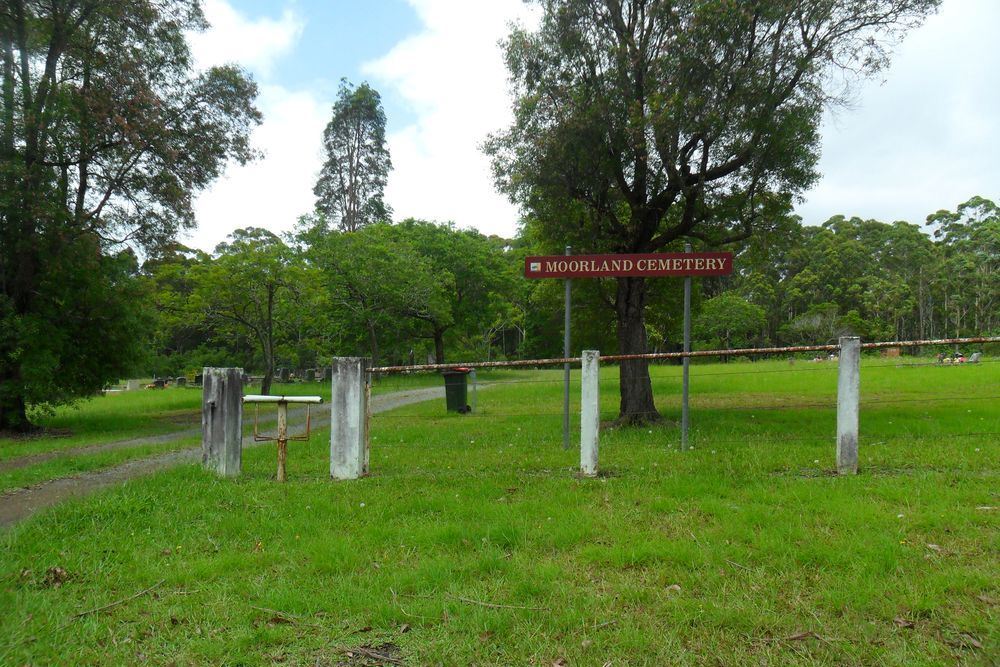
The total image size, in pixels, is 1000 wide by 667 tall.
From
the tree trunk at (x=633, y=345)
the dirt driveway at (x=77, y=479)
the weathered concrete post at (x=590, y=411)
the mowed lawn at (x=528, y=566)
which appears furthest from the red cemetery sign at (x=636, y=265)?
the dirt driveway at (x=77, y=479)

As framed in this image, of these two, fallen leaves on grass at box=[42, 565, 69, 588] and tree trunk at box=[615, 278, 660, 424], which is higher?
tree trunk at box=[615, 278, 660, 424]

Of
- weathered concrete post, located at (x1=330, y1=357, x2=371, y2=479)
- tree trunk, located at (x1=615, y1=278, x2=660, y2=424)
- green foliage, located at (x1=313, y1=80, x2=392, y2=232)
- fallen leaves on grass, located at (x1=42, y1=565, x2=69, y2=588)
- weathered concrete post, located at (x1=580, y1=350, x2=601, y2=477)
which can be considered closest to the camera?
fallen leaves on grass, located at (x1=42, y1=565, x2=69, y2=588)

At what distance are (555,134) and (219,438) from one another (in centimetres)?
705

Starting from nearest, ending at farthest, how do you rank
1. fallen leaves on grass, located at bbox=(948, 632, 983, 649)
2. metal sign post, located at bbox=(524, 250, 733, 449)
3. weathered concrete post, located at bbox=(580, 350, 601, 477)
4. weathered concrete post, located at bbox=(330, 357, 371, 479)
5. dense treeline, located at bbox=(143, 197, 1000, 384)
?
1. fallen leaves on grass, located at bbox=(948, 632, 983, 649)
2. weathered concrete post, located at bbox=(580, 350, 601, 477)
3. weathered concrete post, located at bbox=(330, 357, 371, 479)
4. metal sign post, located at bbox=(524, 250, 733, 449)
5. dense treeline, located at bbox=(143, 197, 1000, 384)

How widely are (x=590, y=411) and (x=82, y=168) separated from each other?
12.8 m

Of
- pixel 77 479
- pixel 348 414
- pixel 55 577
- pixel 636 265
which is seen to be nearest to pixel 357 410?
pixel 348 414

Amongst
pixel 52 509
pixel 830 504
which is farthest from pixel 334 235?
pixel 830 504

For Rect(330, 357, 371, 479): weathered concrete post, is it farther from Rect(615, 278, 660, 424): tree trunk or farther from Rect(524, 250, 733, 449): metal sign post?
Rect(615, 278, 660, 424): tree trunk

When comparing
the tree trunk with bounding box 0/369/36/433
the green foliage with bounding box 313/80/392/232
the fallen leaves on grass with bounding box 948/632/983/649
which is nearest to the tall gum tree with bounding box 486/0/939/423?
the fallen leaves on grass with bounding box 948/632/983/649

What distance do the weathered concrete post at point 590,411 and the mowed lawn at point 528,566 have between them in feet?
0.73

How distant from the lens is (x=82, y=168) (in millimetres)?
13070

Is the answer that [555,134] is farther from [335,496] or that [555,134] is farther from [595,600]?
[595,600]

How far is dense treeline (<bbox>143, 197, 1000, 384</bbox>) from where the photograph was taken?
58.2ft

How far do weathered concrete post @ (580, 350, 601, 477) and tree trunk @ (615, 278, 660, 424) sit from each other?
5.11 meters
